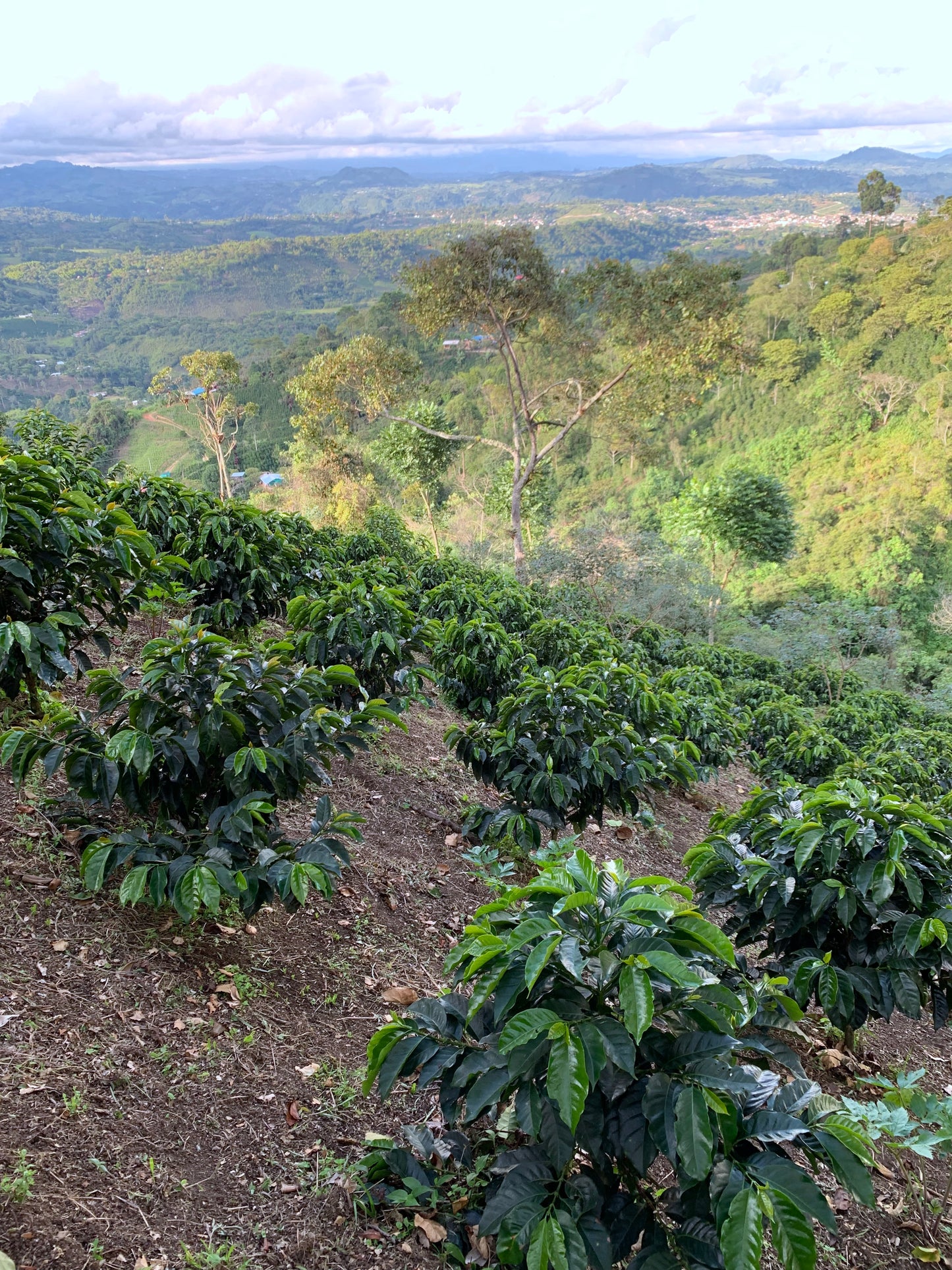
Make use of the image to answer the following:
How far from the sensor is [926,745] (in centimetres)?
828

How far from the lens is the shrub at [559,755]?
3281mm

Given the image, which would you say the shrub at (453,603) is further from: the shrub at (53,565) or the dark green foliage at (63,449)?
the shrub at (53,565)

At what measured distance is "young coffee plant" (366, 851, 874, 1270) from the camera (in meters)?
1.29

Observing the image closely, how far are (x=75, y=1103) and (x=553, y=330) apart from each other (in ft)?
55.3

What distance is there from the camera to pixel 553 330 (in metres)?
16.6

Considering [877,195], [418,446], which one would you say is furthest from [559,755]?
[877,195]

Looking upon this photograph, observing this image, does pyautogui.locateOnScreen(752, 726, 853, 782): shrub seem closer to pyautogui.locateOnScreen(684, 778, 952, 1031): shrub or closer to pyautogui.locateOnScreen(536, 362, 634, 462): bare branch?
pyautogui.locateOnScreen(684, 778, 952, 1031): shrub

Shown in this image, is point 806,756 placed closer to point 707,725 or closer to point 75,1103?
point 707,725

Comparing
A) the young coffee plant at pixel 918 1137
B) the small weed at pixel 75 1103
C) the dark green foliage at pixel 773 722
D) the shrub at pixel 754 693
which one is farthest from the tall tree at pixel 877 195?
the small weed at pixel 75 1103

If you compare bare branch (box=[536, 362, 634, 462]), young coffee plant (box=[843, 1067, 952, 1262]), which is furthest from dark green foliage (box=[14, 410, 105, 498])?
bare branch (box=[536, 362, 634, 462])

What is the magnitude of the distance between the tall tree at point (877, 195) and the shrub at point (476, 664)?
60578mm

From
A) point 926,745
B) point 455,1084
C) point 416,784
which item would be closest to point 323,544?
point 416,784

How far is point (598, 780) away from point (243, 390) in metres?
57.4

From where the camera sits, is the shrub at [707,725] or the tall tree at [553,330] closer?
the shrub at [707,725]
